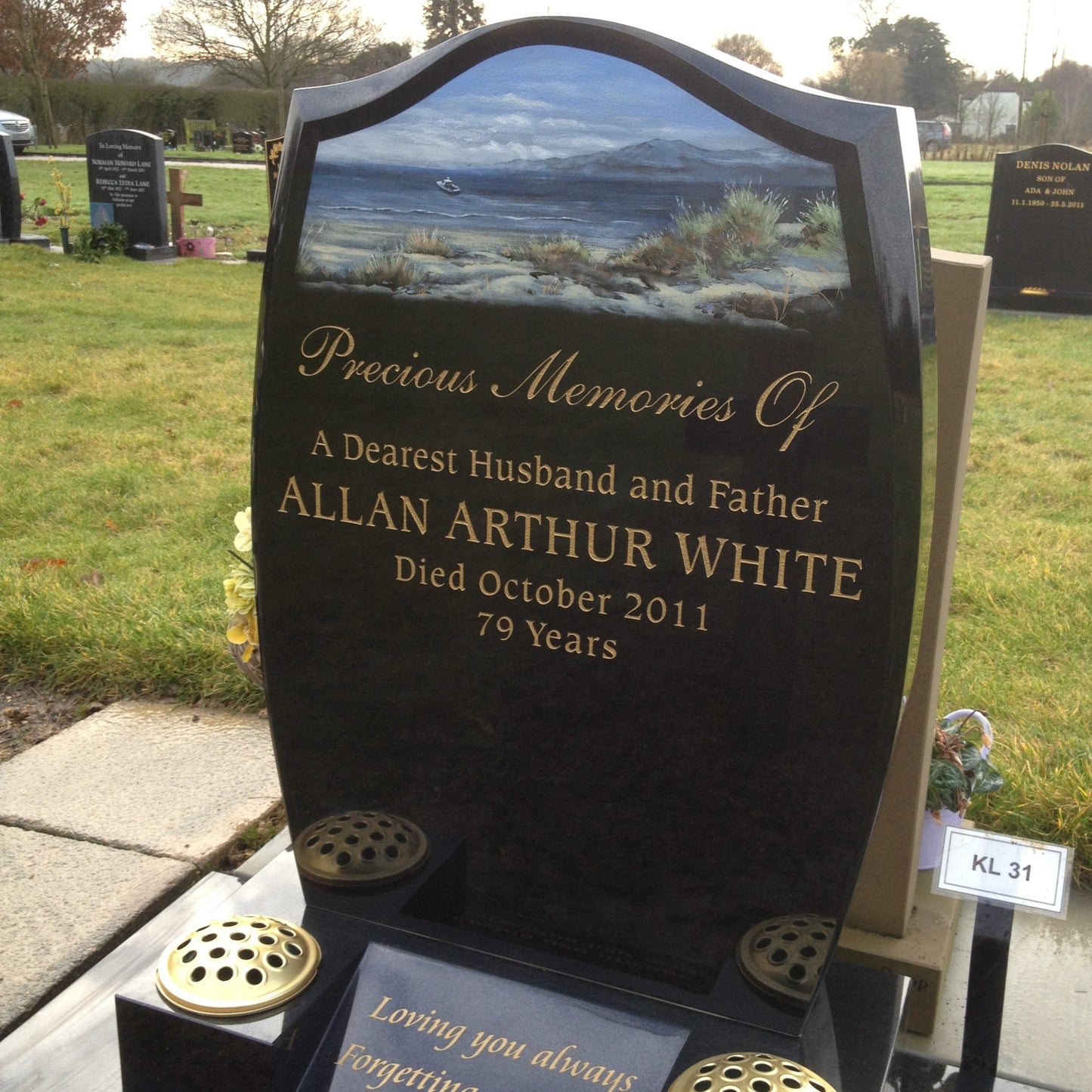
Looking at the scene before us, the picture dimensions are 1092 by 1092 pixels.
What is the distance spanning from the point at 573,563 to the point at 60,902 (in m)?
1.48

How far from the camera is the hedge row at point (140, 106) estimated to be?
31.8 meters

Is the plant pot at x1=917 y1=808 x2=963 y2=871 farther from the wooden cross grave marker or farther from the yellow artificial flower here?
the wooden cross grave marker

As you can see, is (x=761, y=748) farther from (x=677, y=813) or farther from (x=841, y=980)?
(x=841, y=980)

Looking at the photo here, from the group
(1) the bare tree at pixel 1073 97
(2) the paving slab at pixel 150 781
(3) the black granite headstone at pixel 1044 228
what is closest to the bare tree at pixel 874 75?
(1) the bare tree at pixel 1073 97

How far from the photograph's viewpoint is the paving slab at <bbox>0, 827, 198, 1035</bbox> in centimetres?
225

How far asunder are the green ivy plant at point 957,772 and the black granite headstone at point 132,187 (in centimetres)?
1157

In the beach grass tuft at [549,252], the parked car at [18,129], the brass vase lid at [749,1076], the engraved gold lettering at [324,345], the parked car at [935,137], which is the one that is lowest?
the brass vase lid at [749,1076]

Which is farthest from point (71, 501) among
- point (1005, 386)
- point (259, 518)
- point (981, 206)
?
point (981, 206)

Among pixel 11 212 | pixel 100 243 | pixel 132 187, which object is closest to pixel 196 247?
pixel 132 187

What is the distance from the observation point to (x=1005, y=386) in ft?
24.1

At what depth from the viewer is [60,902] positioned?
247 cm

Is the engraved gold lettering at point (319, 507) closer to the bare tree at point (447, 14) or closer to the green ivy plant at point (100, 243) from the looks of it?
the green ivy plant at point (100, 243)

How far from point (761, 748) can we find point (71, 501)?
13.3 ft

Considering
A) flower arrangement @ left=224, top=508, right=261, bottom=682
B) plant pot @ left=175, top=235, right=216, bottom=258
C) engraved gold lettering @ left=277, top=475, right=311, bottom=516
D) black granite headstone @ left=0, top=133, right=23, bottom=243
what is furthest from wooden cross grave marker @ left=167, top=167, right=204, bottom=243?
engraved gold lettering @ left=277, top=475, right=311, bottom=516
